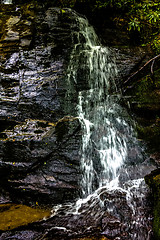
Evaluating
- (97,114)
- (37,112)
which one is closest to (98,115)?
(97,114)

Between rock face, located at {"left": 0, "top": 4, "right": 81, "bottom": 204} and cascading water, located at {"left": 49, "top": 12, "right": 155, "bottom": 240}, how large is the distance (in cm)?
35

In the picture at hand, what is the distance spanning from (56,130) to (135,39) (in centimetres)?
Result: 539

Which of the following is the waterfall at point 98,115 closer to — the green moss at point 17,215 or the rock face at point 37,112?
the rock face at point 37,112

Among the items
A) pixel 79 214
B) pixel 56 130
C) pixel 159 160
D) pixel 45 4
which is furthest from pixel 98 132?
pixel 45 4

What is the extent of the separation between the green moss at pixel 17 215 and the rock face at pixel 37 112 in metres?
0.23

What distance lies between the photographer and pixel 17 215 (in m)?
3.35

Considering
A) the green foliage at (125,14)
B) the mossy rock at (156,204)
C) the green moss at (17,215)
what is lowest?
the green moss at (17,215)

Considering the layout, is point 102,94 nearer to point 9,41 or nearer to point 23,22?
point 9,41

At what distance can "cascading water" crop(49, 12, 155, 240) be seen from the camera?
10.7 feet

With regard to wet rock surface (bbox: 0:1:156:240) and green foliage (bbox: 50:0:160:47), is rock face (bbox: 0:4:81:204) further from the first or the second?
green foliage (bbox: 50:0:160:47)

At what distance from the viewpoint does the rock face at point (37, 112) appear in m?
3.97

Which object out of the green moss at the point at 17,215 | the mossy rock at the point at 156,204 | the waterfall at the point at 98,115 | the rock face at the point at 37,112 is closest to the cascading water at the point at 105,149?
the waterfall at the point at 98,115

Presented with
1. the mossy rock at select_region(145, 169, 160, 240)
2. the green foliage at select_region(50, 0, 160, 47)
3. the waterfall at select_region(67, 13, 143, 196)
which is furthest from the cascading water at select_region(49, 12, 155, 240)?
the green foliage at select_region(50, 0, 160, 47)

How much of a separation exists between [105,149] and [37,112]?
2.44m
